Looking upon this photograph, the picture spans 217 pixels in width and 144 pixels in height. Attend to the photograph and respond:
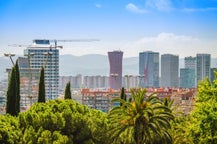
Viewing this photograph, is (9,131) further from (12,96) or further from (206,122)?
(206,122)

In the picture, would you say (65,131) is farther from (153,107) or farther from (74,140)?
(153,107)

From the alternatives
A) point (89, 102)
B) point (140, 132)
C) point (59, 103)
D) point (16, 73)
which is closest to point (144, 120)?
point (140, 132)

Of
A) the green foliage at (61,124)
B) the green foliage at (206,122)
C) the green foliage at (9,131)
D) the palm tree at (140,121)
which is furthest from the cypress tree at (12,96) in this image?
the green foliage at (206,122)

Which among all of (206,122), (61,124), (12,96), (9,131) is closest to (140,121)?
(61,124)

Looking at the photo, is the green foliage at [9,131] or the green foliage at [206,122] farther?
the green foliage at [206,122]

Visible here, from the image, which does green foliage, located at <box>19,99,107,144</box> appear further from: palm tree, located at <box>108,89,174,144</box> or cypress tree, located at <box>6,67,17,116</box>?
palm tree, located at <box>108,89,174,144</box>

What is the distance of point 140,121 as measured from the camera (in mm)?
26375

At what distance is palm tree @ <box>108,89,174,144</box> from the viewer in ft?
86.2

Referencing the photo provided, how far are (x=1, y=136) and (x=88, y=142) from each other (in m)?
8.65

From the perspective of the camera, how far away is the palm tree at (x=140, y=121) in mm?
26266

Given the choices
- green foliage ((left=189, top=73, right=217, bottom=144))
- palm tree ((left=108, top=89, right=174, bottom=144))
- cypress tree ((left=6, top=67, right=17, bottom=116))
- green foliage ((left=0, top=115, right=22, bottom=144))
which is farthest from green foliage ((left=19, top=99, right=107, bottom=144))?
green foliage ((left=189, top=73, right=217, bottom=144))

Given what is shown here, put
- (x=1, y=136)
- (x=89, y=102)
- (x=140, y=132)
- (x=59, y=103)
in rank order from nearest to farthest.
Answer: (x=1, y=136)
(x=140, y=132)
(x=59, y=103)
(x=89, y=102)

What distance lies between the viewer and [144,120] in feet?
86.4

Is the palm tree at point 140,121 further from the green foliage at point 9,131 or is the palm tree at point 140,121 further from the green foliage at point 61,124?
the green foliage at point 9,131
